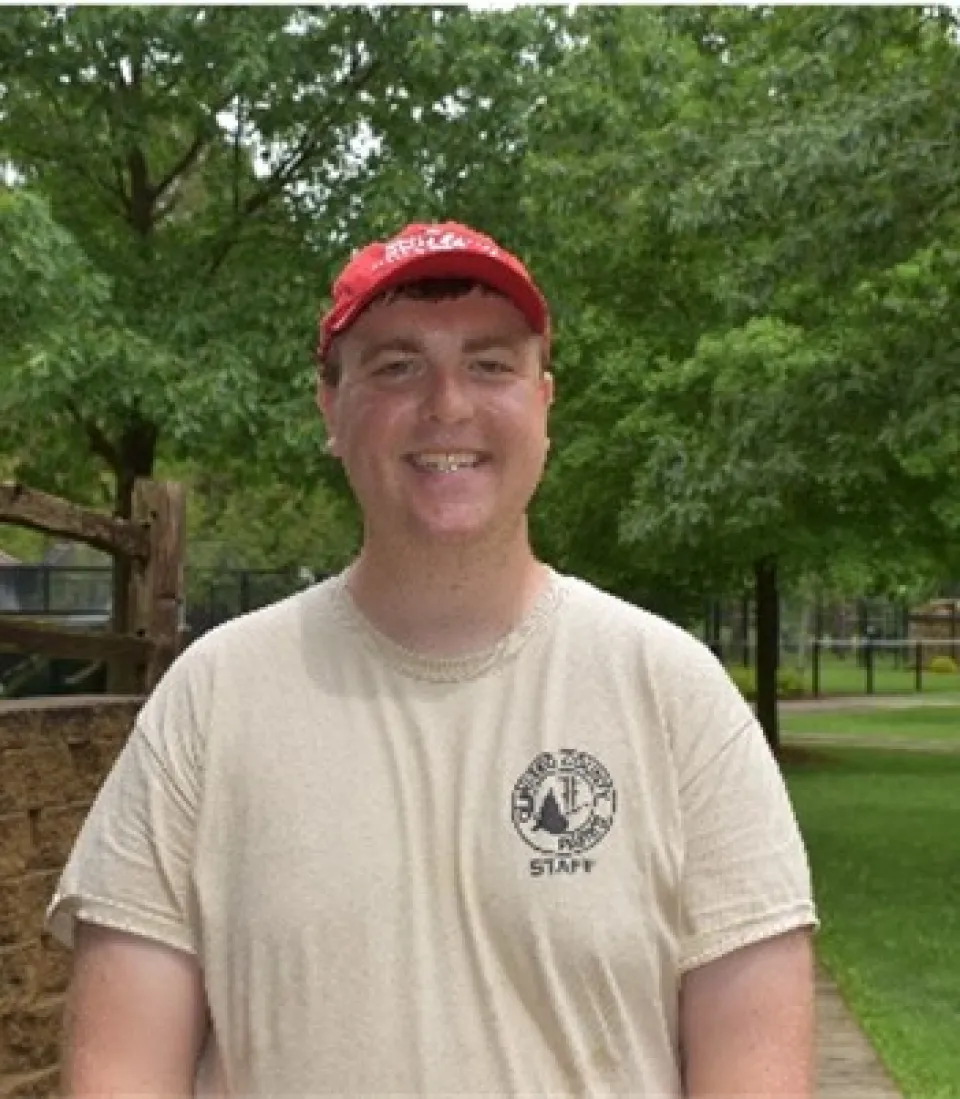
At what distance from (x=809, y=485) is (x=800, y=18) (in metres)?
2.92

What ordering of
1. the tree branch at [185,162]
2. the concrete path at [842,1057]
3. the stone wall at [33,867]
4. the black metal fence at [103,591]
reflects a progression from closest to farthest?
the stone wall at [33,867]
the concrete path at [842,1057]
the tree branch at [185,162]
the black metal fence at [103,591]

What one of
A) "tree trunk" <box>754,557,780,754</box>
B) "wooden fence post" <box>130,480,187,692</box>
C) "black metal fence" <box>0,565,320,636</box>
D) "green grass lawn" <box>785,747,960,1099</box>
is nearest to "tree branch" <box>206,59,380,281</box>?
"black metal fence" <box>0,565,320,636</box>

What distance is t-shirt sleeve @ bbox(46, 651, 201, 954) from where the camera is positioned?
1.88 metres

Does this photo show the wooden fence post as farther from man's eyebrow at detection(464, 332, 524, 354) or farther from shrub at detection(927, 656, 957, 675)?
shrub at detection(927, 656, 957, 675)

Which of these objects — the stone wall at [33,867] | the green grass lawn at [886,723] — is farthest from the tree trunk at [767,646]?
the stone wall at [33,867]

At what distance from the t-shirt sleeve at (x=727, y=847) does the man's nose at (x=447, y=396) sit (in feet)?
1.00

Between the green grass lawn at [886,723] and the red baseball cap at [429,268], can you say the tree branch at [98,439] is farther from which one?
the red baseball cap at [429,268]

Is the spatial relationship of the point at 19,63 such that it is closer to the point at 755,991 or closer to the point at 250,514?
the point at 755,991

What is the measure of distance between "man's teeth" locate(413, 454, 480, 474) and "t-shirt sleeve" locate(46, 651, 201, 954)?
0.28 metres

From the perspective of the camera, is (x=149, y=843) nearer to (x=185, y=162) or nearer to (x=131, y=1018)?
(x=131, y=1018)

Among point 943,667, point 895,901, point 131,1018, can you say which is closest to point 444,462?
→ point 131,1018

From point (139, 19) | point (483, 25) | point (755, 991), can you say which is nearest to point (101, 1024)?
point (755, 991)

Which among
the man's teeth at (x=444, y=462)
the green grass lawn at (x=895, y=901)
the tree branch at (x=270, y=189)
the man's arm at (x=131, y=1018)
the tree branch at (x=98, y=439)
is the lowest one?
the green grass lawn at (x=895, y=901)

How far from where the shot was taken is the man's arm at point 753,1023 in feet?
6.11
